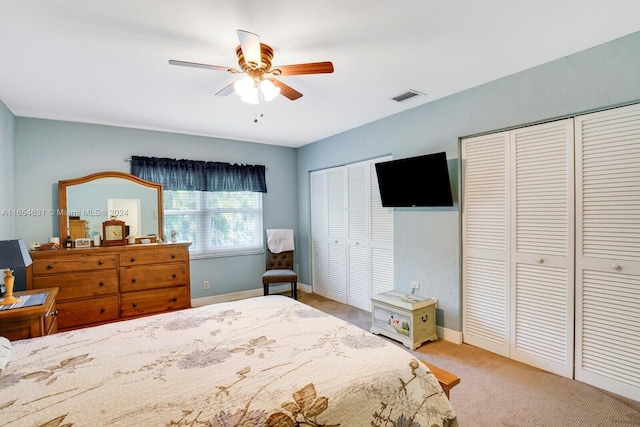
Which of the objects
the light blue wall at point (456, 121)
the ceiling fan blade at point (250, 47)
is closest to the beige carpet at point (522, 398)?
the light blue wall at point (456, 121)

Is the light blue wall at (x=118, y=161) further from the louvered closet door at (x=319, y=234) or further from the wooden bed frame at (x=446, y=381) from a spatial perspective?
the wooden bed frame at (x=446, y=381)

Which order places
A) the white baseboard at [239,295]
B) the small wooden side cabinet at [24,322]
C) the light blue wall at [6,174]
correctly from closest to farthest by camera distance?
the small wooden side cabinet at [24,322]
the light blue wall at [6,174]
the white baseboard at [239,295]

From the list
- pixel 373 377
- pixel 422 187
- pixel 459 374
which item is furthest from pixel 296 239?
pixel 373 377

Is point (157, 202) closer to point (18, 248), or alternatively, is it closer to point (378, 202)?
point (18, 248)

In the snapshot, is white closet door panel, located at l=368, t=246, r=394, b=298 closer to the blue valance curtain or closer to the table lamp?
the blue valance curtain

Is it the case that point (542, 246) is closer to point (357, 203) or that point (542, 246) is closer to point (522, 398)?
point (522, 398)

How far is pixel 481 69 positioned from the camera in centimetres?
253

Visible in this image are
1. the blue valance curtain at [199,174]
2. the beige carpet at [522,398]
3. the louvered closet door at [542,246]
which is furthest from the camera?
the blue valance curtain at [199,174]

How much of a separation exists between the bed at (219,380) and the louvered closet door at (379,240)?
2132mm

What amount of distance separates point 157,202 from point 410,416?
3.86 metres

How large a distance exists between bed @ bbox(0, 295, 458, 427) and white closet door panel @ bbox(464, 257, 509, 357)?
1701mm

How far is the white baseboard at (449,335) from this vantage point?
10.1ft

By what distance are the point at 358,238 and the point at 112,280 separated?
117 inches

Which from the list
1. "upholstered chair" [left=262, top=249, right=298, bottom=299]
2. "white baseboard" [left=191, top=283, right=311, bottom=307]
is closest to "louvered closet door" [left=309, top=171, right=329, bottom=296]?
"white baseboard" [left=191, top=283, right=311, bottom=307]
